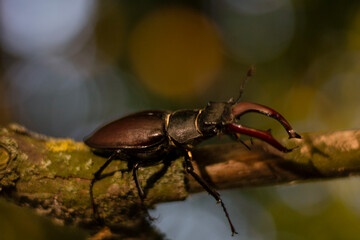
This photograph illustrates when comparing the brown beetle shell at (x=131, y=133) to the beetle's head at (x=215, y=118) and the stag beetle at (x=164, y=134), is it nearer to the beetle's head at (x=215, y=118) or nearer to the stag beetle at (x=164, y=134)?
the stag beetle at (x=164, y=134)

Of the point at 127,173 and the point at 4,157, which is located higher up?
the point at 4,157

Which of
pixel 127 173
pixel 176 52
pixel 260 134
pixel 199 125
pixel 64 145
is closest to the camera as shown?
pixel 260 134

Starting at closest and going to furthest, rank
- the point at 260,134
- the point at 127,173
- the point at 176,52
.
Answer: the point at 260,134
the point at 127,173
the point at 176,52

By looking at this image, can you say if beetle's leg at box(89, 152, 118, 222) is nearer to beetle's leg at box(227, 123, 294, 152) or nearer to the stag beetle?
the stag beetle

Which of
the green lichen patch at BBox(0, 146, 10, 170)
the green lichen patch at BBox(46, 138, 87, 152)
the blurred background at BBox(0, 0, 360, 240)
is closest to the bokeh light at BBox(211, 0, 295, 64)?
the blurred background at BBox(0, 0, 360, 240)

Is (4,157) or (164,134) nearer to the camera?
(4,157)

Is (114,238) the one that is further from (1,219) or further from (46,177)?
(1,219)

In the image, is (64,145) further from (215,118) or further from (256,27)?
(256,27)

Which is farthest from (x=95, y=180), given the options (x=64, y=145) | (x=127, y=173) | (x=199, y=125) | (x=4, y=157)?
(x=199, y=125)
